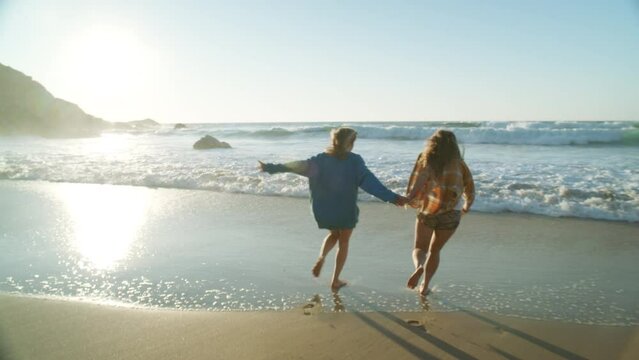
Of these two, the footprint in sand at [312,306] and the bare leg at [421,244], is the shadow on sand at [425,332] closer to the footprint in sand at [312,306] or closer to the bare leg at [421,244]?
the footprint in sand at [312,306]

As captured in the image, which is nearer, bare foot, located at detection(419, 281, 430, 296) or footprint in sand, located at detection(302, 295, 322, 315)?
footprint in sand, located at detection(302, 295, 322, 315)

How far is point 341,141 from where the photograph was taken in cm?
451

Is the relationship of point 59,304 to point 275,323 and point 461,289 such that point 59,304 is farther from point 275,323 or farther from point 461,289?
point 461,289

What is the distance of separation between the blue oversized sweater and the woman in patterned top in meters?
0.32

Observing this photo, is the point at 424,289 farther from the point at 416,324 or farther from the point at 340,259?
the point at 340,259

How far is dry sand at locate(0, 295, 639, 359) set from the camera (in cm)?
330

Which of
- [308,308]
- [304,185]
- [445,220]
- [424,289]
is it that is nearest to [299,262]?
[308,308]

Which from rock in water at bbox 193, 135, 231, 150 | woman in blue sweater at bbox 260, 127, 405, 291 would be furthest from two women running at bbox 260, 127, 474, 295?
rock in water at bbox 193, 135, 231, 150

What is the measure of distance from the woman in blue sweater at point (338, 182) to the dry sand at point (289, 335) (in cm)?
97

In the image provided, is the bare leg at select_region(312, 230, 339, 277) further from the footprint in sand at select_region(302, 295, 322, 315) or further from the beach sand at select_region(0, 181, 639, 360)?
the footprint in sand at select_region(302, 295, 322, 315)

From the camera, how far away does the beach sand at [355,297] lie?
11.1 ft

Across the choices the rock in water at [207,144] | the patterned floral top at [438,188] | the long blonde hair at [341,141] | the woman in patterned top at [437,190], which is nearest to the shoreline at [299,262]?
the woman in patterned top at [437,190]

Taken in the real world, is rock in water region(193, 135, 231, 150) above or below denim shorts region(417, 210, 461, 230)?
above

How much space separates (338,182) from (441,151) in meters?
1.05
